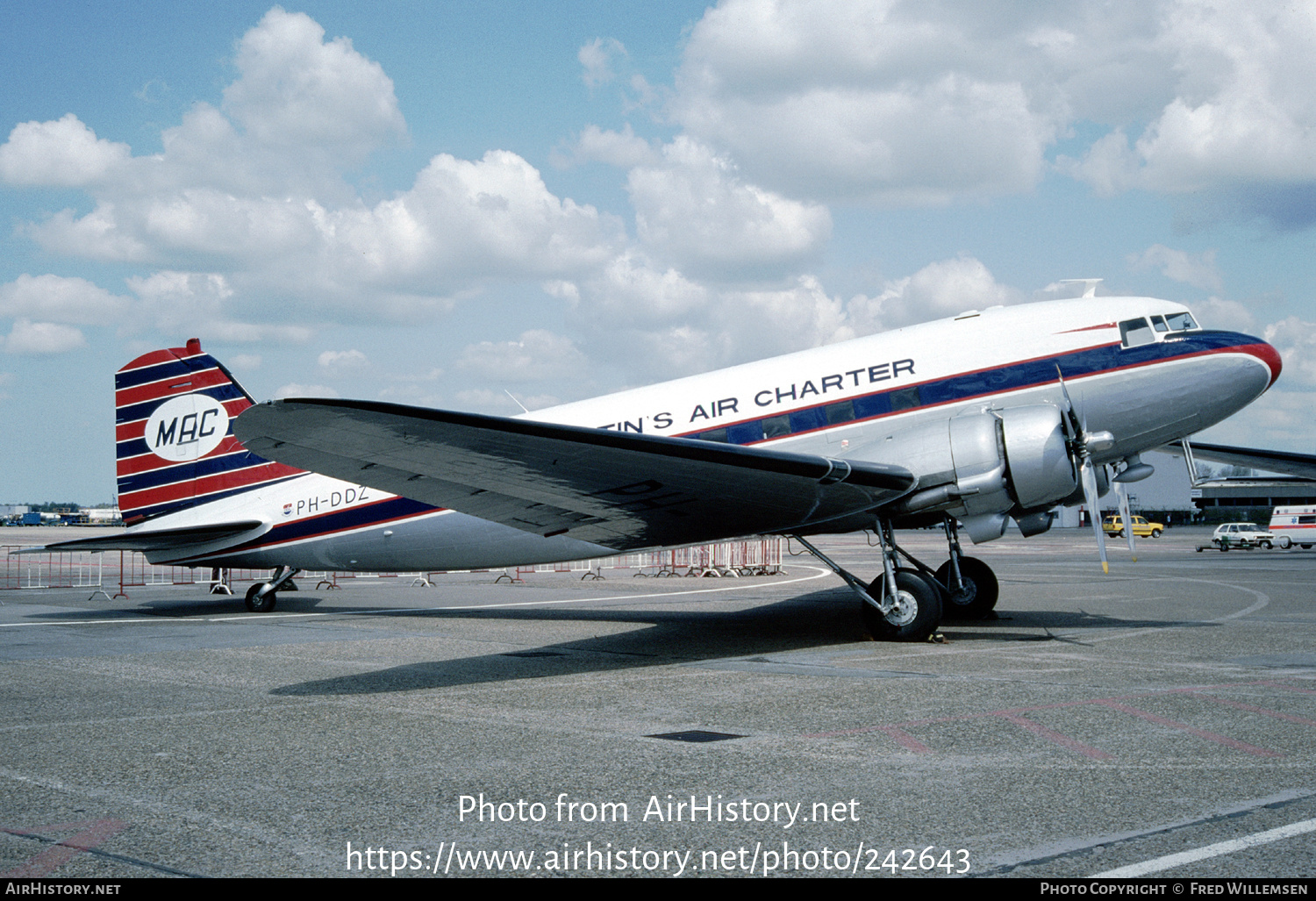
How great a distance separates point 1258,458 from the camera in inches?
1087

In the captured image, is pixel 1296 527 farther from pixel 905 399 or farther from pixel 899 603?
pixel 899 603

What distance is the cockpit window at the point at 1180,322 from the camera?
14.1 m

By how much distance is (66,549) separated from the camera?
15.9m

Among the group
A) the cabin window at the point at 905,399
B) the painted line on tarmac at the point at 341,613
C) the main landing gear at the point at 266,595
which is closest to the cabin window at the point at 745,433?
the cabin window at the point at 905,399

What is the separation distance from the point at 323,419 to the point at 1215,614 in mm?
15031

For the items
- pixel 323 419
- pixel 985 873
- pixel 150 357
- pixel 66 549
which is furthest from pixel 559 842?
A: pixel 150 357

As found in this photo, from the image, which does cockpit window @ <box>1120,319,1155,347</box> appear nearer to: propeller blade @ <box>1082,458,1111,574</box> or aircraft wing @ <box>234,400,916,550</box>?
propeller blade @ <box>1082,458,1111,574</box>

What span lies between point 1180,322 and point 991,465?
428 centimetres

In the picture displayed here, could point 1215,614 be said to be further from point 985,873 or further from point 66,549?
point 66,549

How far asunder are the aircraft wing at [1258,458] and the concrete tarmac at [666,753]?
31.1 feet

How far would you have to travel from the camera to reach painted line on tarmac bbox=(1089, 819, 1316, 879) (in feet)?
13.8

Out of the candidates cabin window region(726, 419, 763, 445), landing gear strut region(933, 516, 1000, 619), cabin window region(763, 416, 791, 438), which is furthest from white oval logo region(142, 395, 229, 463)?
landing gear strut region(933, 516, 1000, 619)

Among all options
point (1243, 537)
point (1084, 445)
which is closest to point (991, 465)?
point (1084, 445)

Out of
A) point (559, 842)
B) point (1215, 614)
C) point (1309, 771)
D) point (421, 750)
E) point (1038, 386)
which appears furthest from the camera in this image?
point (1215, 614)
